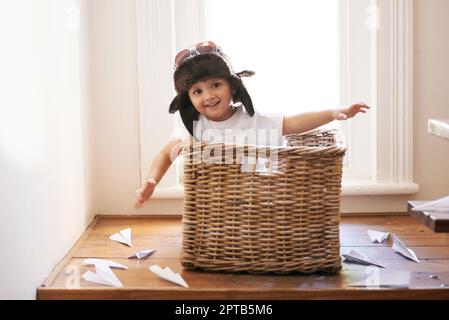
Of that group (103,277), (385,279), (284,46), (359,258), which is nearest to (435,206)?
(385,279)

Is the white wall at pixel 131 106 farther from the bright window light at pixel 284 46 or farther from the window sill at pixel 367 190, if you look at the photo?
the bright window light at pixel 284 46

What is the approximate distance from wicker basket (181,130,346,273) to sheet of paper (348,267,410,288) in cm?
8

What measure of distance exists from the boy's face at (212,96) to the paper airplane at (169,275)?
38 centimetres

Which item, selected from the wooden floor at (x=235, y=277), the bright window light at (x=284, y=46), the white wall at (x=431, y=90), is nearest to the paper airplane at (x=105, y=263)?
the wooden floor at (x=235, y=277)

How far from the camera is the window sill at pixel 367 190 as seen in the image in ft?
6.82

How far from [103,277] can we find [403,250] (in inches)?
27.6

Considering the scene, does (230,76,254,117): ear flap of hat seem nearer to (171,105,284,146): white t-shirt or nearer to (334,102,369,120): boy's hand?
(171,105,284,146): white t-shirt

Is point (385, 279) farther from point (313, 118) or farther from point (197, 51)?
point (197, 51)

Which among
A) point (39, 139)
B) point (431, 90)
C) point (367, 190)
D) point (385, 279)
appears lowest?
point (385, 279)

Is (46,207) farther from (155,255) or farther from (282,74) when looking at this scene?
(282,74)

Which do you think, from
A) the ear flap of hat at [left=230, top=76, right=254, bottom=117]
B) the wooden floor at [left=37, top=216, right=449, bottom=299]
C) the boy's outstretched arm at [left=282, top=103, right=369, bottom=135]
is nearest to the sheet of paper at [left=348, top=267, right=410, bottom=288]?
the wooden floor at [left=37, top=216, right=449, bottom=299]

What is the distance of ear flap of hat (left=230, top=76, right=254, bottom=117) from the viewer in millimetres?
1689

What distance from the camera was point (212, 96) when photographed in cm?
167

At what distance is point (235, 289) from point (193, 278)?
120mm
